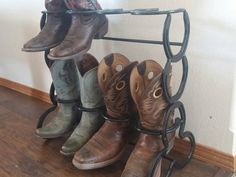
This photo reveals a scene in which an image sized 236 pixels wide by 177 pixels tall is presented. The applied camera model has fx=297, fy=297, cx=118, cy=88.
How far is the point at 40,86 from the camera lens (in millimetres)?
1653

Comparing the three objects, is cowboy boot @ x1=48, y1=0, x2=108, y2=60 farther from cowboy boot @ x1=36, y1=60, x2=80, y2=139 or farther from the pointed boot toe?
the pointed boot toe

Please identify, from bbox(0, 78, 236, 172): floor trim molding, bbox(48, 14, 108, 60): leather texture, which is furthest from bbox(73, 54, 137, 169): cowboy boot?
bbox(0, 78, 236, 172): floor trim molding

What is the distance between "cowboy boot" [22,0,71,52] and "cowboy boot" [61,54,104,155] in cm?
12

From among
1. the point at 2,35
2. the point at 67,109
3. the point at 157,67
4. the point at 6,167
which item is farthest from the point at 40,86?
the point at 157,67

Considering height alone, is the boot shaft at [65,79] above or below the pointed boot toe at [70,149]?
above

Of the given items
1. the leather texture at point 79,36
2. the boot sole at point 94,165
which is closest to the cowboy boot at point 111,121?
the boot sole at point 94,165

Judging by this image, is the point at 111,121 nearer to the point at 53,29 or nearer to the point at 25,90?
the point at 53,29

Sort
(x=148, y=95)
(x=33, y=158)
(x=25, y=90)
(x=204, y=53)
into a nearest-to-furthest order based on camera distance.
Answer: (x=148, y=95) → (x=204, y=53) → (x=33, y=158) → (x=25, y=90)

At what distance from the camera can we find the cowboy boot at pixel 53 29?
988mm

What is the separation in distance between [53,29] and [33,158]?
18.8 inches

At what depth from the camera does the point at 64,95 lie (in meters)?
1.13

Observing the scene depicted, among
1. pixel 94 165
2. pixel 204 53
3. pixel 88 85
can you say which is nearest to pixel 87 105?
pixel 88 85

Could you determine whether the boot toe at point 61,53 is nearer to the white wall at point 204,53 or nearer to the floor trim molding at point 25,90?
the white wall at point 204,53

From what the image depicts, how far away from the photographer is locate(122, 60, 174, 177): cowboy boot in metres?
0.86
